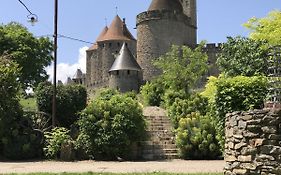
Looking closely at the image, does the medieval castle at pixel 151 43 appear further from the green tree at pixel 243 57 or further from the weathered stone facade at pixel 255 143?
the weathered stone facade at pixel 255 143

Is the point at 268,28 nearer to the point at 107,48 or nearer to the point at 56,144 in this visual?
the point at 56,144

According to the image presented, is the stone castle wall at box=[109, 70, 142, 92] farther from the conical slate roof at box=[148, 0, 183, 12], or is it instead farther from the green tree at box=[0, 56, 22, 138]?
the green tree at box=[0, 56, 22, 138]

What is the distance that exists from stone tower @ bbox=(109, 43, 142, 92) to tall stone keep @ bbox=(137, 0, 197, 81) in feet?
10.6

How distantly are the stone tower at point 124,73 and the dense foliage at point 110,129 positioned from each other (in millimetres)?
30665

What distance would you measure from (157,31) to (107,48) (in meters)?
12.4

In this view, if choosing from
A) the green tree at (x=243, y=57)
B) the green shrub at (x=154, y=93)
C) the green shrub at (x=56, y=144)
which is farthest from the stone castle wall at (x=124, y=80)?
the green shrub at (x=56, y=144)

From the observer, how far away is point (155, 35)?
174 feet

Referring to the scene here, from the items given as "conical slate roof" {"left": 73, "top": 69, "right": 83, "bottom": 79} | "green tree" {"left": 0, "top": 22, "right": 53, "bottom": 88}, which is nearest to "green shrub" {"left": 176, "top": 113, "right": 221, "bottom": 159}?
"green tree" {"left": 0, "top": 22, "right": 53, "bottom": 88}

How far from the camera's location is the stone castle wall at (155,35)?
52625mm

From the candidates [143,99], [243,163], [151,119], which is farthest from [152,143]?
[143,99]

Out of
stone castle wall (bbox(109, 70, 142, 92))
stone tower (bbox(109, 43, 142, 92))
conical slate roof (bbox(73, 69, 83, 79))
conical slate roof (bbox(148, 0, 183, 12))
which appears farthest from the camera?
conical slate roof (bbox(73, 69, 83, 79))

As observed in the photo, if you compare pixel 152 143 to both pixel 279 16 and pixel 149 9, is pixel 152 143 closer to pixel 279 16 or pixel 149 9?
pixel 279 16

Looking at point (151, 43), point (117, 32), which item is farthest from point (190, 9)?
point (151, 43)

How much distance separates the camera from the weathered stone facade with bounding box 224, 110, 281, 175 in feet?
28.3
